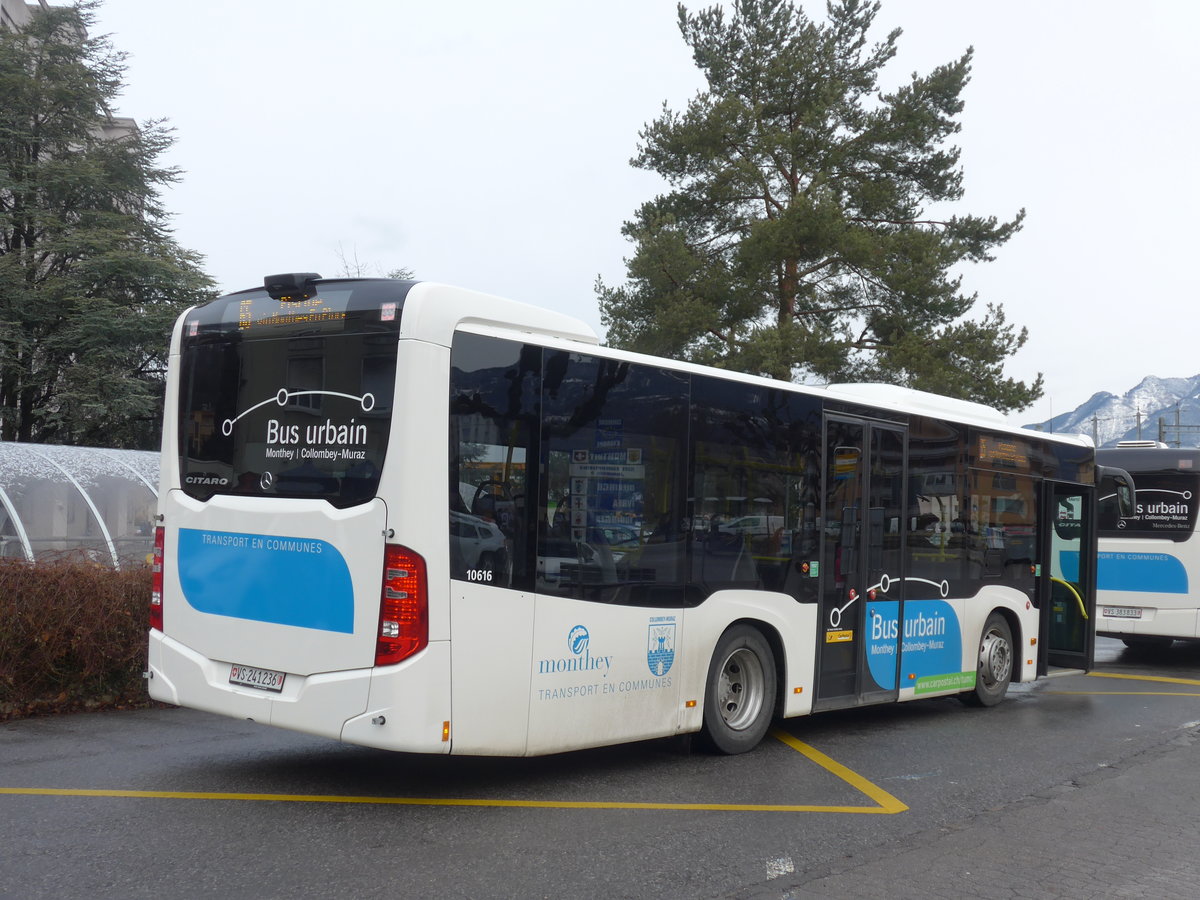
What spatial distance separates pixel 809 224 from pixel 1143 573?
13.6 m

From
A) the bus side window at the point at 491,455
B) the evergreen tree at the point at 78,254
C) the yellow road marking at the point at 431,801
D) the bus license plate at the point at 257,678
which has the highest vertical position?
the evergreen tree at the point at 78,254

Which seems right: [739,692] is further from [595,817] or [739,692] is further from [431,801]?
[431,801]

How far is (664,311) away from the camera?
2886 centimetres

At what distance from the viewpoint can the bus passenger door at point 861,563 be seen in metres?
9.53

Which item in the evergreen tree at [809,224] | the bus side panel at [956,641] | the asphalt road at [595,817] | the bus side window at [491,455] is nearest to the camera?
the asphalt road at [595,817]

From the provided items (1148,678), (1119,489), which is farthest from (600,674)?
(1148,678)

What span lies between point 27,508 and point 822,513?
1021 cm

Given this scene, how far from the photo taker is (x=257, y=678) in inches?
276

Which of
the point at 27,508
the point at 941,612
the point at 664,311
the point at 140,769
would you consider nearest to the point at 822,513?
the point at 941,612

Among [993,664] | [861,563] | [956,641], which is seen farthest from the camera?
[993,664]

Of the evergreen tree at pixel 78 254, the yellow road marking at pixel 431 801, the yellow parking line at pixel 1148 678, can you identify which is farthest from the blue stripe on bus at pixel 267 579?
the evergreen tree at pixel 78 254

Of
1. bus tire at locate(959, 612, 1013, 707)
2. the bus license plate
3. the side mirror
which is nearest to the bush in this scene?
the bus license plate

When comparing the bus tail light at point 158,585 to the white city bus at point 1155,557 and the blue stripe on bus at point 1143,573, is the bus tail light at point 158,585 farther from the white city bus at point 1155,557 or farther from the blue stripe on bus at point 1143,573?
the blue stripe on bus at point 1143,573

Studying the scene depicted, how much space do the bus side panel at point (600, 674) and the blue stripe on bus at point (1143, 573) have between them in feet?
34.5
